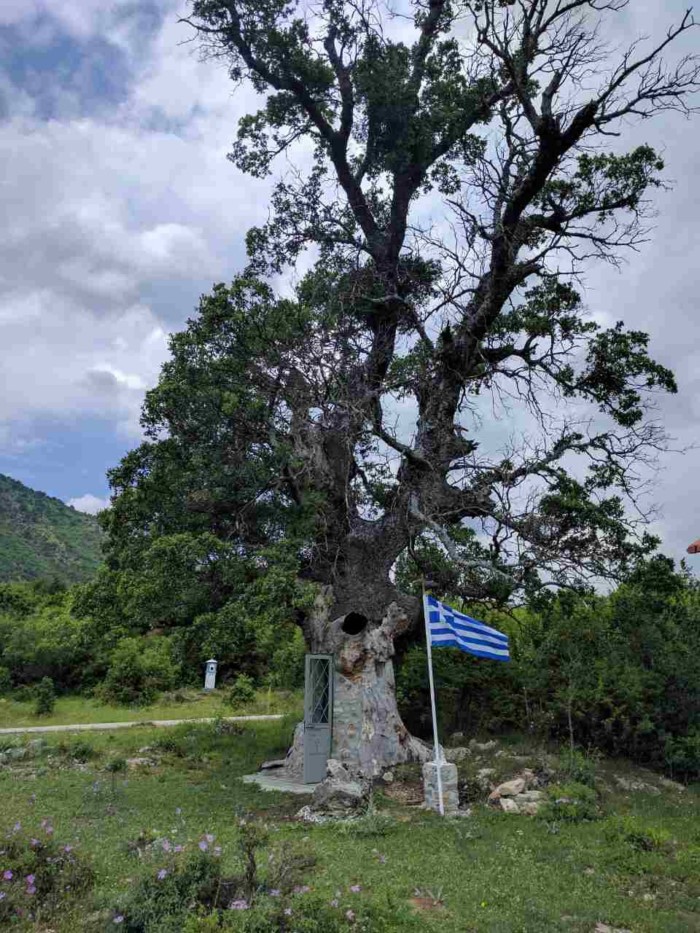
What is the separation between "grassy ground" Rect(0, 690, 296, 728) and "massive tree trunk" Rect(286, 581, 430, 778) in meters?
7.92

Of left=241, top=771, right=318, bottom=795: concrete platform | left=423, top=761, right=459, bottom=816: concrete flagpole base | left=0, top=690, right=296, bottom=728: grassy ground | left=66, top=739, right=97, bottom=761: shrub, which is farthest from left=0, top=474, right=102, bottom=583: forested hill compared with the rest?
left=423, top=761, right=459, bottom=816: concrete flagpole base

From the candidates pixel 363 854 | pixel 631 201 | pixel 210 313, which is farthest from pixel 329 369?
pixel 363 854

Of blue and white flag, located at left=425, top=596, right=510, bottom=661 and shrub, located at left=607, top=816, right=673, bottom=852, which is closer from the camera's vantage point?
shrub, located at left=607, top=816, right=673, bottom=852

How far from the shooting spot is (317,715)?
12.4m

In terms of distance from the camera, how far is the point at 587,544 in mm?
12289

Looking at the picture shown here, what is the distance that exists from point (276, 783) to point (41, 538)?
4539 cm

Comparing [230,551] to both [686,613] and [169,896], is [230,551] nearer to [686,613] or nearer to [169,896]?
[169,896]

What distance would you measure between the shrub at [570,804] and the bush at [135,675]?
49.3 ft

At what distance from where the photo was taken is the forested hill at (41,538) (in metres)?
45.2

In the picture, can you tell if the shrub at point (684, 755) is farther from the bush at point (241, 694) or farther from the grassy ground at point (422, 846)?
the bush at point (241, 694)

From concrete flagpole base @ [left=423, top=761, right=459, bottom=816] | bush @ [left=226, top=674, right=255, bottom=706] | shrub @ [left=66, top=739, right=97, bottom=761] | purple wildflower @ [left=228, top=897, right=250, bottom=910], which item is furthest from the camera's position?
bush @ [left=226, top=674, right=255, bottom=706]

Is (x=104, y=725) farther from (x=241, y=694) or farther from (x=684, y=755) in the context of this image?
(x=684, y=755)

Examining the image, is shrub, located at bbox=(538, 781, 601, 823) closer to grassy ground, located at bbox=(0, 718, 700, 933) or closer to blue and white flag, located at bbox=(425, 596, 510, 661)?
grassy ground, located at bbox=(0, 718, 700, 933)

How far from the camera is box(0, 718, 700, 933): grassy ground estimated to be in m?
5.48
